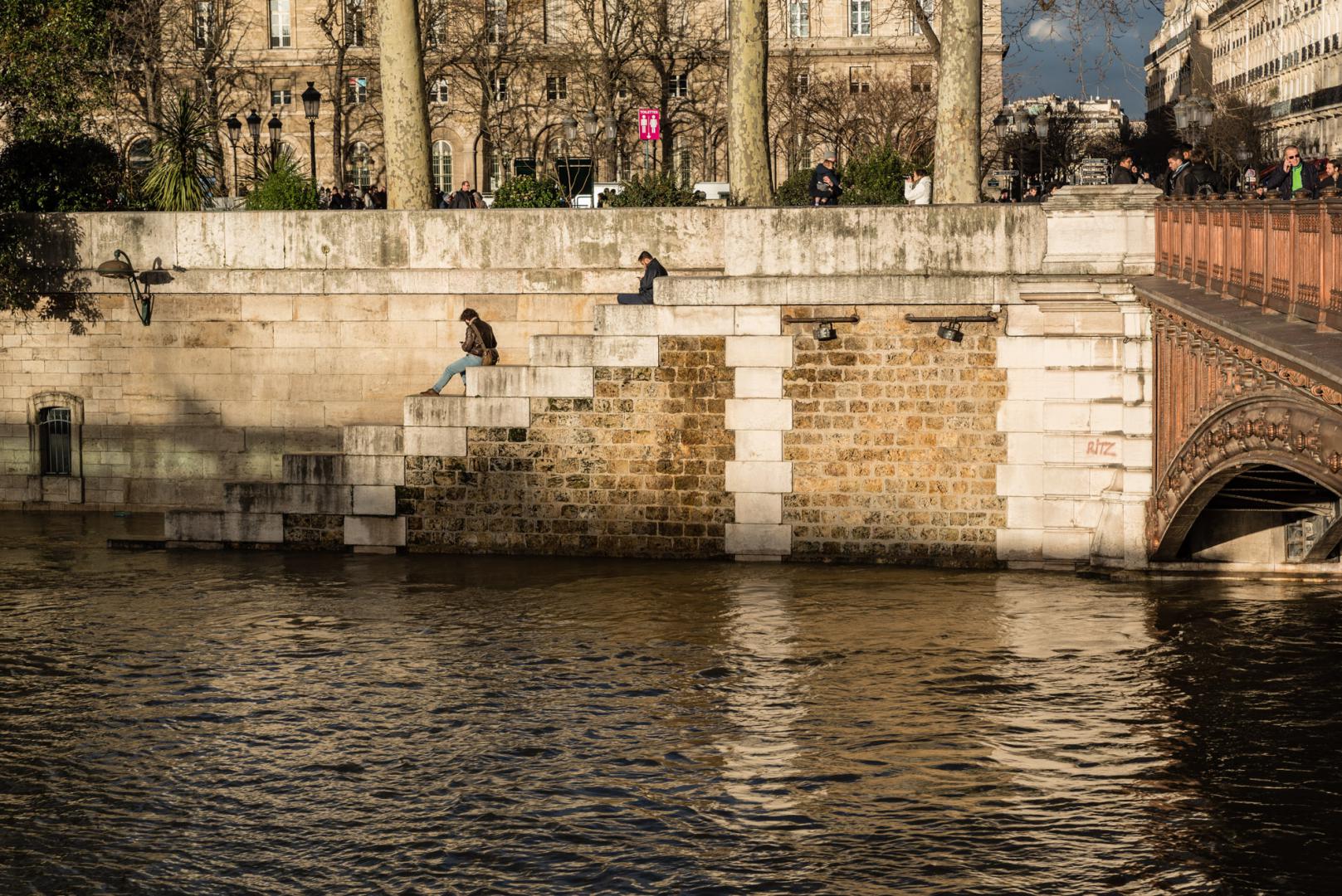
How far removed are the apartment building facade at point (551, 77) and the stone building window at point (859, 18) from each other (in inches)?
3.1

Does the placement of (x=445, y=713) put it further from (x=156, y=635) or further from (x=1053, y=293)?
(x=1053, y=293)

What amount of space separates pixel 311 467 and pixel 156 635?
181 inches

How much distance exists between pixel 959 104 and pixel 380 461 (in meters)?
8.67

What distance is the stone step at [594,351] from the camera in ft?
75.7

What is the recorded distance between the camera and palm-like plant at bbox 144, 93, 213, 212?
94.6 ft

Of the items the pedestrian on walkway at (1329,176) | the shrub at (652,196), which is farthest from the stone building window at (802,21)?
the pedestrian on walkway at (1329,176)

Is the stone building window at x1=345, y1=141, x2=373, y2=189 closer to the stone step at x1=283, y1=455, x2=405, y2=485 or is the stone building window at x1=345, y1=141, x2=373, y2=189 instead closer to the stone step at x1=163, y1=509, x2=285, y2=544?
the stone step at x1=163, y1=509, x2=285, y2=544

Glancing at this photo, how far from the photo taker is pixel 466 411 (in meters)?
23.4

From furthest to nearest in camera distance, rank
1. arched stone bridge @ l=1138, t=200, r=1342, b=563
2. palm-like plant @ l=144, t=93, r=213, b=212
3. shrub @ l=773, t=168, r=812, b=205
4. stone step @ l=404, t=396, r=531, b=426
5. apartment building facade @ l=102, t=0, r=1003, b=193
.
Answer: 1. apartment building facade @ l=102, t=0, r=1003, b=193
2. shrub @ l=773, t=168, r=812, b=205
3. palm-like plant @ l=144, t=93, r=213, b=212
4. stone step @ l=404, t=396, r=531, b=426
5. arched stone bridge @ l=1138, t=200, r=1342, b=563

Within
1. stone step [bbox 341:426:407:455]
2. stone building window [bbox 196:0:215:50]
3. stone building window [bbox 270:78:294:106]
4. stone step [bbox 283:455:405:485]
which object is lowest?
stone step [bbox 283:455:405:485]

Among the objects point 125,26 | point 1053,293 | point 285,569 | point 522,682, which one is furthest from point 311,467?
point 125,26

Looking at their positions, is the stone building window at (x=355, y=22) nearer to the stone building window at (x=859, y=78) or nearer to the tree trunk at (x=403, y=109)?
the stone building window at (x=859, y=78)

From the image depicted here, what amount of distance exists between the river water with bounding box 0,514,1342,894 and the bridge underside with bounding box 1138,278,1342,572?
865mm

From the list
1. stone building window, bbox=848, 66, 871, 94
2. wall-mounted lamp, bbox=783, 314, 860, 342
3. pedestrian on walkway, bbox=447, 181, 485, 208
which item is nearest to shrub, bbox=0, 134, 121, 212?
pedestrian on walkway, bbox=447, 181, 485, 208
